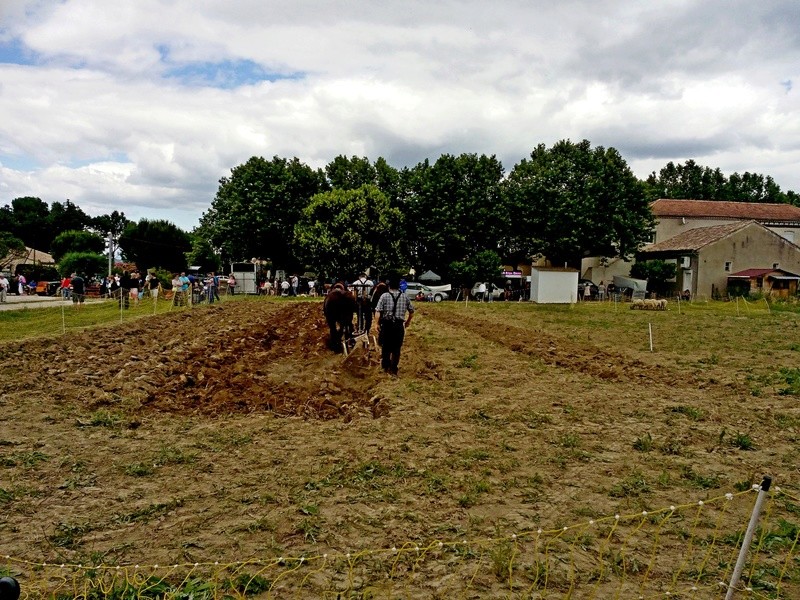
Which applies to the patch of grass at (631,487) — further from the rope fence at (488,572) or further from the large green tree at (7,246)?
the large green tree at (7,246)

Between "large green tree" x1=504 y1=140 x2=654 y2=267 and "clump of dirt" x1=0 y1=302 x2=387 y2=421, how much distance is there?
2717 cm

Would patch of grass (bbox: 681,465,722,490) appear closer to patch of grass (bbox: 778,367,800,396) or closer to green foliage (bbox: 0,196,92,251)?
patch of grass (bbox: 778,367,800,396)

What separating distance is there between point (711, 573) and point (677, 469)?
2.21 meters

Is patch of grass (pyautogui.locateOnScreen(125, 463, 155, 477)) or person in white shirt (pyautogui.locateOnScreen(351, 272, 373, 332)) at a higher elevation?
person in white shirt (pyautogui.locateOnScreen(351, 272, 373, 332))

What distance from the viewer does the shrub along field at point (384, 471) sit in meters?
4.20

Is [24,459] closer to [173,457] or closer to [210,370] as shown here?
[173,457]

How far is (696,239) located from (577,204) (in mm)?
10560

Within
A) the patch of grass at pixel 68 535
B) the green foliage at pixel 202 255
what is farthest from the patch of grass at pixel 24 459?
the green foliage at pixel 202 255

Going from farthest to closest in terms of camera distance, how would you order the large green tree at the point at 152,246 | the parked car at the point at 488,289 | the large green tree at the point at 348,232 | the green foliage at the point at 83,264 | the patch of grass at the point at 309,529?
the large green tree at the point at 152,246
the green foliage at the point at 83,264
the parked car at the point at 488,289
the large green tree at the point at 348,232
the patch of grass at the point at 309,529

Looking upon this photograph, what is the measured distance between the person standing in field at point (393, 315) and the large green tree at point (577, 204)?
31.5 m

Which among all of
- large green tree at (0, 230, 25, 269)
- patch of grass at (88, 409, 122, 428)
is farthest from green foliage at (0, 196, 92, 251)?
patch of grass at (88, 409, 122, 428)

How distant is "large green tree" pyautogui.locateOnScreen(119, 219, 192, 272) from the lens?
63.1 m

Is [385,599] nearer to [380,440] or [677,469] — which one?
[380,440]

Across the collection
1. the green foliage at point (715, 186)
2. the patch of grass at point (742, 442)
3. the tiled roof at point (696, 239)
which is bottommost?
the patch of grass at point (742, 442)
